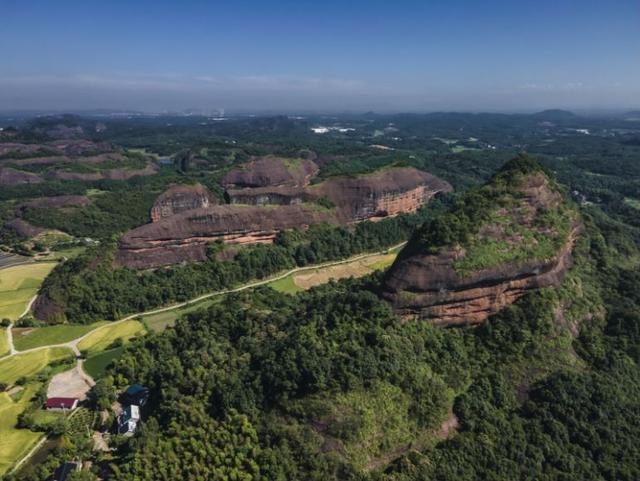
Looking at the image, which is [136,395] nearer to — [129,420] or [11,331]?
[129,420]

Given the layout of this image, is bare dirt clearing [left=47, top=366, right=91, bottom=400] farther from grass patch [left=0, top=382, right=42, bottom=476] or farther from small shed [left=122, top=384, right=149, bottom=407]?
small shed [left=122, top=384, right=149, bottom=407]

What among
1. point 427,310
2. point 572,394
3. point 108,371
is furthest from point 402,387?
point 108,371

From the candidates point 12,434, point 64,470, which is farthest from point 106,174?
point 64,470

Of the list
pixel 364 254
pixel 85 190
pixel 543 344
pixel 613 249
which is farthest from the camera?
pixel 85 190

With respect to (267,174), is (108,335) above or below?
below

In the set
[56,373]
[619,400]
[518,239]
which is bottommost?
[56,373]

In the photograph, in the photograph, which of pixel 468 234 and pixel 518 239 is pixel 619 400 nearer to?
pixel 518 239

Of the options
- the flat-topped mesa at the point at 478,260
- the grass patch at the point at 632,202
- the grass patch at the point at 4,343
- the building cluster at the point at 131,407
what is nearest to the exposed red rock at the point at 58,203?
the grass patch at the point at 4,343

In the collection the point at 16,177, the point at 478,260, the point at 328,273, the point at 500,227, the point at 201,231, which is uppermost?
the point at 500,227
